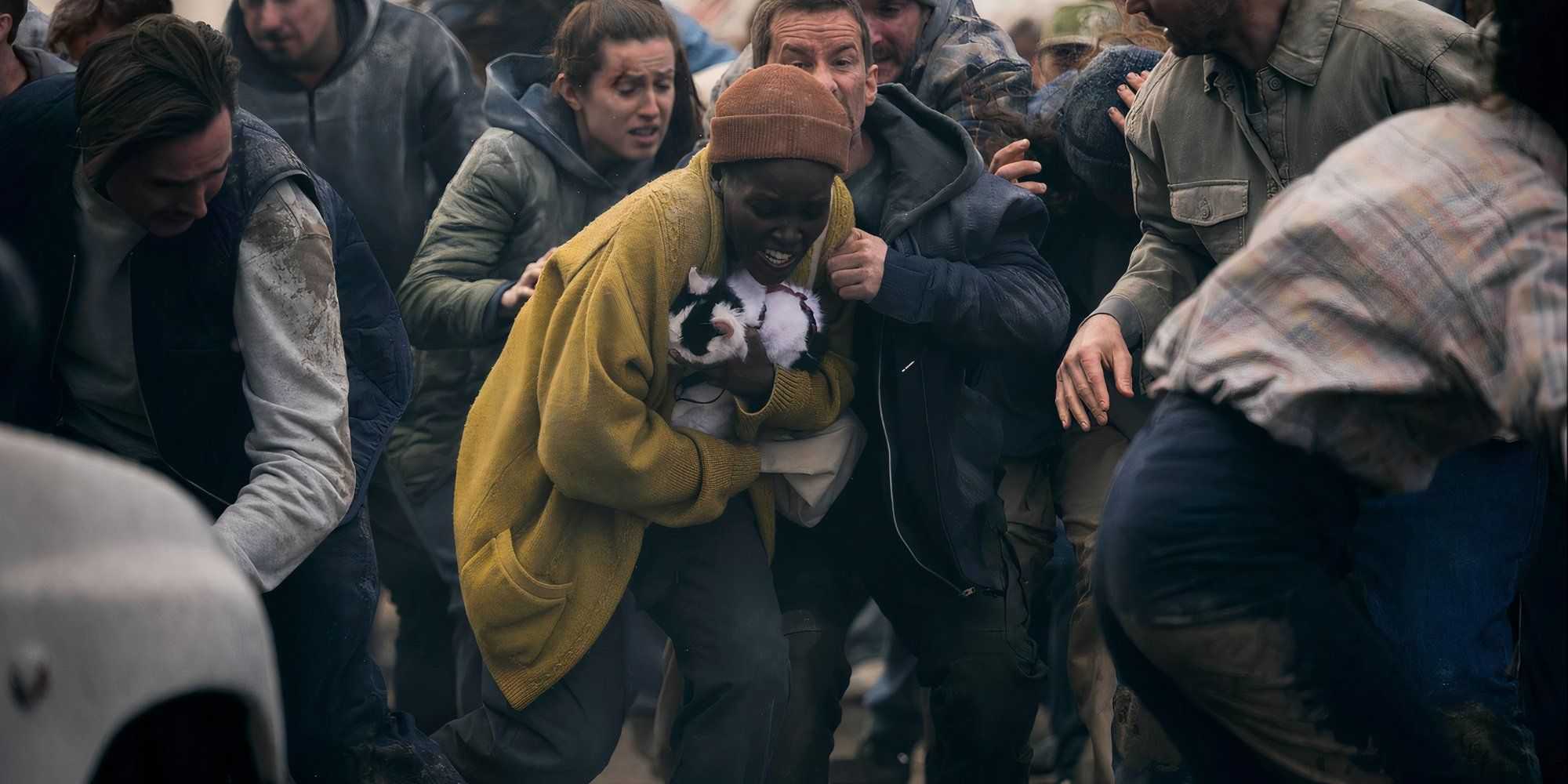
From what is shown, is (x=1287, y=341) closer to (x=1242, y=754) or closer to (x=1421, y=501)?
(x=1242, y=754)

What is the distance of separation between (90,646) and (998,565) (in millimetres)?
2504

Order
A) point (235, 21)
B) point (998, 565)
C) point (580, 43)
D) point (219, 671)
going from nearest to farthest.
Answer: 1. point (219, 671)
2. point (998, 565)
3. point (580, 43)
4. point (235, 21)

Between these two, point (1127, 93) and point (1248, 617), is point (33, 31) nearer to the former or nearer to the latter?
point (1127, 93)

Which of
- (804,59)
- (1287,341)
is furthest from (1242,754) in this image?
(804,59)

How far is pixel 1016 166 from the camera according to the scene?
4090 mm

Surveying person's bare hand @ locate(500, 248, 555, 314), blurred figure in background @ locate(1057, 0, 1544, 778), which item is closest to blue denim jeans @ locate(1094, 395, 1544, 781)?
blurred figure in background @ locate(1057, 0, 1544, 778)

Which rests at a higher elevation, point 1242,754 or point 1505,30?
point 1505,30

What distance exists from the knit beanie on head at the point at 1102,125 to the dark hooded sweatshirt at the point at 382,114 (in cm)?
191

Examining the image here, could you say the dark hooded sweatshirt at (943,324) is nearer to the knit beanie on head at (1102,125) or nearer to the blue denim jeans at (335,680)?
the knit beanie on head at (1102,125)

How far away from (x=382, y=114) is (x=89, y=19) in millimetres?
877

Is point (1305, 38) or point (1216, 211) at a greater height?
point (1305, 38)

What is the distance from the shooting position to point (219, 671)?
72.0 inches

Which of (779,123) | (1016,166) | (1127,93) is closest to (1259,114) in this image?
(1127,93)

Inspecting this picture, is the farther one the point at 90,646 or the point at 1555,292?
the point at 1555,292
